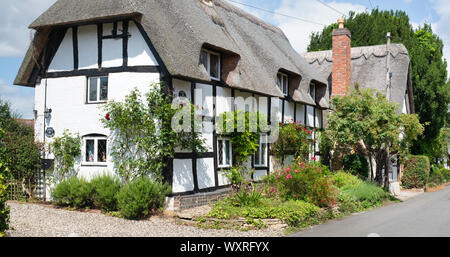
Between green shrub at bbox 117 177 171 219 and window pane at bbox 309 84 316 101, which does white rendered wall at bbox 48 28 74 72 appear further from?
window pane at bbox 309 84 316 101

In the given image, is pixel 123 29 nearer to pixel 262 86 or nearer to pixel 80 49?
pixel 80 49

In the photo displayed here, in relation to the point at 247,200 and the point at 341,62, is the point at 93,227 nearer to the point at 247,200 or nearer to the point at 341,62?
the point at 247,200

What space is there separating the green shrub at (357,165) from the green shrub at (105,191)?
37.8 feet

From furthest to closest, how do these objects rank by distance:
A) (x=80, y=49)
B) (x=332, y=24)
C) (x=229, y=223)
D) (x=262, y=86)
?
(x=332, y=24), (x=262, y=86), (x=80, y=49), (x=229, y=223)

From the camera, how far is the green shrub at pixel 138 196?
10.7 meters

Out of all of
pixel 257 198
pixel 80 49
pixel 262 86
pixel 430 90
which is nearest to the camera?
pixel 257 198

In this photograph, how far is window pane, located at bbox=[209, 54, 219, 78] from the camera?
13602 mm

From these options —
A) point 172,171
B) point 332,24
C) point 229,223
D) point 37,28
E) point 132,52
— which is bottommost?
point 229,223

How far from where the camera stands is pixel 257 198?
1142 centimetres

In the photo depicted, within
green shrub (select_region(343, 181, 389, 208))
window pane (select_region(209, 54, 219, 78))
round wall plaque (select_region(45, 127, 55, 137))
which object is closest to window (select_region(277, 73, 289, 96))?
window pane (select_region(209, 54, 219, 78))

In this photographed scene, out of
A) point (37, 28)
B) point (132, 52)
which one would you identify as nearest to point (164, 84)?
point (132, 52)

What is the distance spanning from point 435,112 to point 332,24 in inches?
475

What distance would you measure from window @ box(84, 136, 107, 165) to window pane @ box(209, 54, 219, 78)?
390 centimetres

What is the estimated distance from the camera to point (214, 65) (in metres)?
13.8
